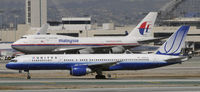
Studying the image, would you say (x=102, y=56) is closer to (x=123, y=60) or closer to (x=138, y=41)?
(x=123, y=60)

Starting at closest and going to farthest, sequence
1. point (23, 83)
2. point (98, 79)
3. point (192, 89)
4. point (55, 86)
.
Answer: point (192, 89)
point (55, 86)
point (23, 83)
point (98, 79)

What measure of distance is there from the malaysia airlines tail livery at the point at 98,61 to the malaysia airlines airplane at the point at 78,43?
38.9m

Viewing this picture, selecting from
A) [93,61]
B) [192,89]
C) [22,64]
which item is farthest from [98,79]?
[192,89]

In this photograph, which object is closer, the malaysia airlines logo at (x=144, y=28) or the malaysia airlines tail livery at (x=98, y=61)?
the malaysia airlines tail livery at (x=98, y=61)

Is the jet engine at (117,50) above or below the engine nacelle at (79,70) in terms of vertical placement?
above

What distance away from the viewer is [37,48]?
98.1 metres

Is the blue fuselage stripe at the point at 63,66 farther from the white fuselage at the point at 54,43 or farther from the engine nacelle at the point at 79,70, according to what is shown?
the white fuselage at the point at 54,43

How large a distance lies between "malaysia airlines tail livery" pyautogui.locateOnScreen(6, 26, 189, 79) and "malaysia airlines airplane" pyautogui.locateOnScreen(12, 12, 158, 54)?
3886 cm

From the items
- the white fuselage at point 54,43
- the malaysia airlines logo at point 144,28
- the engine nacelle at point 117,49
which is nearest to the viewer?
the white fuselage at point 54,43

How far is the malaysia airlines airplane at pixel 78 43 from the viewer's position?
97938 millimetres

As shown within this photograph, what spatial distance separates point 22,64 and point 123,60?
12641 millimetres

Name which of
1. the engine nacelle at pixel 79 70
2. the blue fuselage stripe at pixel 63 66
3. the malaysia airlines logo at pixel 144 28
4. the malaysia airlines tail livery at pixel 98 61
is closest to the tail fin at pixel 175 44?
the malaysia airlines tail livery at pixel 98 61

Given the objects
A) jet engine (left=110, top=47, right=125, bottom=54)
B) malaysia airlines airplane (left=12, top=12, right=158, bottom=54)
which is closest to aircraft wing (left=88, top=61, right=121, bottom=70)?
malaysia airlines airplane (left=12, top=12, right=158, bottom=54)

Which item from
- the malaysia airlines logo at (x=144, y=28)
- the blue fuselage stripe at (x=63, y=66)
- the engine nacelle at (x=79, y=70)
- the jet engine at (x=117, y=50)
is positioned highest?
the malaysia airlines logo at (x=144, y=28)
